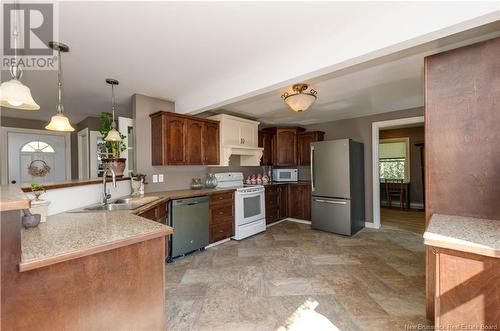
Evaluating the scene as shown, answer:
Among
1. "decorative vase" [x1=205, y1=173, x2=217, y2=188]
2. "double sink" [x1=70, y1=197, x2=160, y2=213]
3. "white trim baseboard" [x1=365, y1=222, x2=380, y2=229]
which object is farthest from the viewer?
"white trim baseboard" [x1=365, y1=222, x2=380, y2=229]

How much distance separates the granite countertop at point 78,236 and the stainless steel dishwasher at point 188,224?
118 cm

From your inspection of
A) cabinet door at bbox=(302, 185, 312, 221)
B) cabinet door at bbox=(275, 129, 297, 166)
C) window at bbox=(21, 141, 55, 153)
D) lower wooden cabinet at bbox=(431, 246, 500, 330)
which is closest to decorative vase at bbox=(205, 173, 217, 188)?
cabinet door at bbox=(275, 129, 297, 166)

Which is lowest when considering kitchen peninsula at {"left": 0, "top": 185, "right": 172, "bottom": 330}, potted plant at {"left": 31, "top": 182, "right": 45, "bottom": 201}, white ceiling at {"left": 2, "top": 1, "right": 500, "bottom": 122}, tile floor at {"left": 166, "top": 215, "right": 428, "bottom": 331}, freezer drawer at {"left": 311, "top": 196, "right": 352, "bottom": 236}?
tile floor at {"left": 166, "top": 215, "right": 428, "bottom": 331}

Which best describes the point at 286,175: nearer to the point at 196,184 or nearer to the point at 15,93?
the point at 196,184

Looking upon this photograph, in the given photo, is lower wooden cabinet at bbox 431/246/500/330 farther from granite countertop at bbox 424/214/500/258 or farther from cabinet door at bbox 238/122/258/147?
cabinet door at bbox 238/122/258/147

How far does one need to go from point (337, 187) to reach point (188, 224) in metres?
2.69

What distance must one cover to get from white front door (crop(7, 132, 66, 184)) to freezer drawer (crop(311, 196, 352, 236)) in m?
5.45

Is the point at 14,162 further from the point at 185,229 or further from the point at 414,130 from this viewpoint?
the point at 414,130

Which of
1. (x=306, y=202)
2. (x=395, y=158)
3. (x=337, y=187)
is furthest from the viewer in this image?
(x=395, y=158)

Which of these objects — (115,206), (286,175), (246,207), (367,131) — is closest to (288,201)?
(286,175)

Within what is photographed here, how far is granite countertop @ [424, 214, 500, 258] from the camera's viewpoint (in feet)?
3.61

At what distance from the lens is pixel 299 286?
2285 millimetres

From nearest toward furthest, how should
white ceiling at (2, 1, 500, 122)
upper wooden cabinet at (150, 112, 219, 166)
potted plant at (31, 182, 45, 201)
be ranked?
white ceiling at (2, 1, 500, 122) → potted plant at (31, 182, 45, 201) → upper wooden cabinet at (150, 112, 219, 166)

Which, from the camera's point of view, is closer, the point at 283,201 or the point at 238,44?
the point at 238,44
